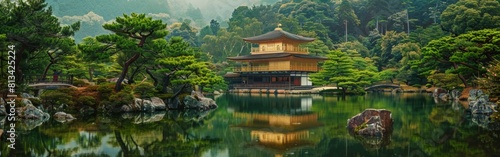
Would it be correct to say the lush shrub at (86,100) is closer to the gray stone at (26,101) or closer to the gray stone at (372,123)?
the gray stone at (26,101)

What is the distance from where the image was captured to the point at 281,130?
593 inches

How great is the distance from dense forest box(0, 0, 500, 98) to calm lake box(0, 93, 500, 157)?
307 cm

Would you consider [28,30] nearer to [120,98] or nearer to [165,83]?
[120,98]

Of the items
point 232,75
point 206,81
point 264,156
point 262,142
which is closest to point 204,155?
point 264,156

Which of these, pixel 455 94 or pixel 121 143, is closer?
pixel 121 143

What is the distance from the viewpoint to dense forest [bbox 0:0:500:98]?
69.4 feet

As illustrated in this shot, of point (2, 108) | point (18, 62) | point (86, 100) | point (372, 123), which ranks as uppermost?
point (18, 62)

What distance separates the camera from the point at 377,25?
2943 inches

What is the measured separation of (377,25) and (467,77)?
143ft

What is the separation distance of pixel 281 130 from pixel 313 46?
4488cm

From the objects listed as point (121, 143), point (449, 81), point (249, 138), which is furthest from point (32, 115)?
point (449, 81)

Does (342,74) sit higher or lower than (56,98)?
higher

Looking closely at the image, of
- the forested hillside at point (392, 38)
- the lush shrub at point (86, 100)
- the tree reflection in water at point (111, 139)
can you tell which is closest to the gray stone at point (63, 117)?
the tree reflection in water at point (111, 139)

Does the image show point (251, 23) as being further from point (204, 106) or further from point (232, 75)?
point (204, 106)
